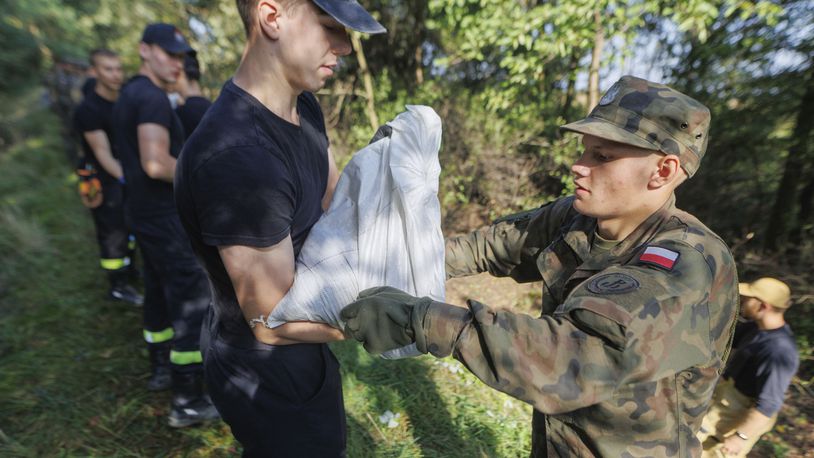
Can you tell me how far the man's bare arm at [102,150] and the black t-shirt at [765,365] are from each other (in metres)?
5.24

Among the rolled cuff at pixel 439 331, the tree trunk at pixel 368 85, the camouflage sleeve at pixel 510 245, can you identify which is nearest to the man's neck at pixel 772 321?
the camouflage sleeve at pixel 510 245

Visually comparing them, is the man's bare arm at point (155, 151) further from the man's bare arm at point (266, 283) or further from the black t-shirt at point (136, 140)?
the man's bare arm at point (266, 283)

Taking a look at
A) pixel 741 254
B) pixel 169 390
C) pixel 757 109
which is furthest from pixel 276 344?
pixel 757 109

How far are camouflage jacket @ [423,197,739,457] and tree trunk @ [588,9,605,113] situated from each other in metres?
2.86

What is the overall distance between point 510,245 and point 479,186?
3596mm

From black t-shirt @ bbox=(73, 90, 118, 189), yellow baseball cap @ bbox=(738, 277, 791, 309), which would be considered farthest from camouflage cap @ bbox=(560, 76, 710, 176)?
black t-shirt @ bbox=(73, 90, 118, 189)

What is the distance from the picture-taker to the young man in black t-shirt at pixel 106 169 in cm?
386

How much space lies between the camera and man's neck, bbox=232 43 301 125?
1285mm

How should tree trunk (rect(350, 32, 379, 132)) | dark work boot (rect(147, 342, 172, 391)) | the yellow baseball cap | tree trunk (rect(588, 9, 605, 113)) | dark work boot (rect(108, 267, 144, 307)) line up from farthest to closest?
tree trunk (rect(350, 32, 379, 132)) < dark work boot (rect(108, 267, 144, 307)) < tree trunk (rect(588, 9, 605, 113)) < dark work boot (rect(147, 342, 172, 391)) < the yellow baseball cap

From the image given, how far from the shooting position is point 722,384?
2.88 metres

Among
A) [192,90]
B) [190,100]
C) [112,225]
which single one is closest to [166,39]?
[190,100]

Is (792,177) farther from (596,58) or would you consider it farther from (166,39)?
(166,39)

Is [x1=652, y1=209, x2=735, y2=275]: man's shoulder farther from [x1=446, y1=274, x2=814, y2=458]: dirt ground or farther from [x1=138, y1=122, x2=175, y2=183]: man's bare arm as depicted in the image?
[x1=446, y1=274, x2=814, y2=458]: dirt ground

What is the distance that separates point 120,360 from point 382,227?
120 inches
